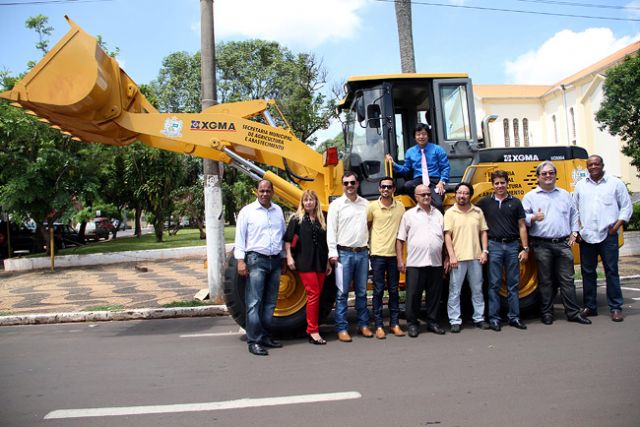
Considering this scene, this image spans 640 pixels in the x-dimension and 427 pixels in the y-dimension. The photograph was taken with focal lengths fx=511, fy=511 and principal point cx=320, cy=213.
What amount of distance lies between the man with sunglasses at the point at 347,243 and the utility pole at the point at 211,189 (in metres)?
3.11

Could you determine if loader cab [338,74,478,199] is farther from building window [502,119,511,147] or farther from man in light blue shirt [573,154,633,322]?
building window [502,119,511,147]

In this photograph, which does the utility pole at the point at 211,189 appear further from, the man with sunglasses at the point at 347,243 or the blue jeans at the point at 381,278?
the blue jeans at the point at 381,278

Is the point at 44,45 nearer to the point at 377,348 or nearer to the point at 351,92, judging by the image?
the point at 351,92

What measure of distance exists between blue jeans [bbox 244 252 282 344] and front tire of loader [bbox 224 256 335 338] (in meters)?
0.17

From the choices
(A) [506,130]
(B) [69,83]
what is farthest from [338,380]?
(A) [506,130]

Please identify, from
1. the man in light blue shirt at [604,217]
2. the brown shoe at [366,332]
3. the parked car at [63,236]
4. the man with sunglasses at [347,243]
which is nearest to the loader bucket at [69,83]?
the man with sunglasses at [347,243]

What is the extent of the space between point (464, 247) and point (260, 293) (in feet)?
7.53

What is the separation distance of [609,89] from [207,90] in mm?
12768

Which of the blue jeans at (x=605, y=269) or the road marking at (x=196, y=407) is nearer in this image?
the road marking at (x=196, y=407)

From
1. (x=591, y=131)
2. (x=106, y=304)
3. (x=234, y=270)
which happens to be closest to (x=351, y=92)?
(x=234, y=270)

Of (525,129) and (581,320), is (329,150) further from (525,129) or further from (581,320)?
(525,129)

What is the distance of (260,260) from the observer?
531 cm

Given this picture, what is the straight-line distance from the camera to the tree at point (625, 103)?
47.6 ft

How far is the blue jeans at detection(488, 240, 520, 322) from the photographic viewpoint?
5.77 metres
